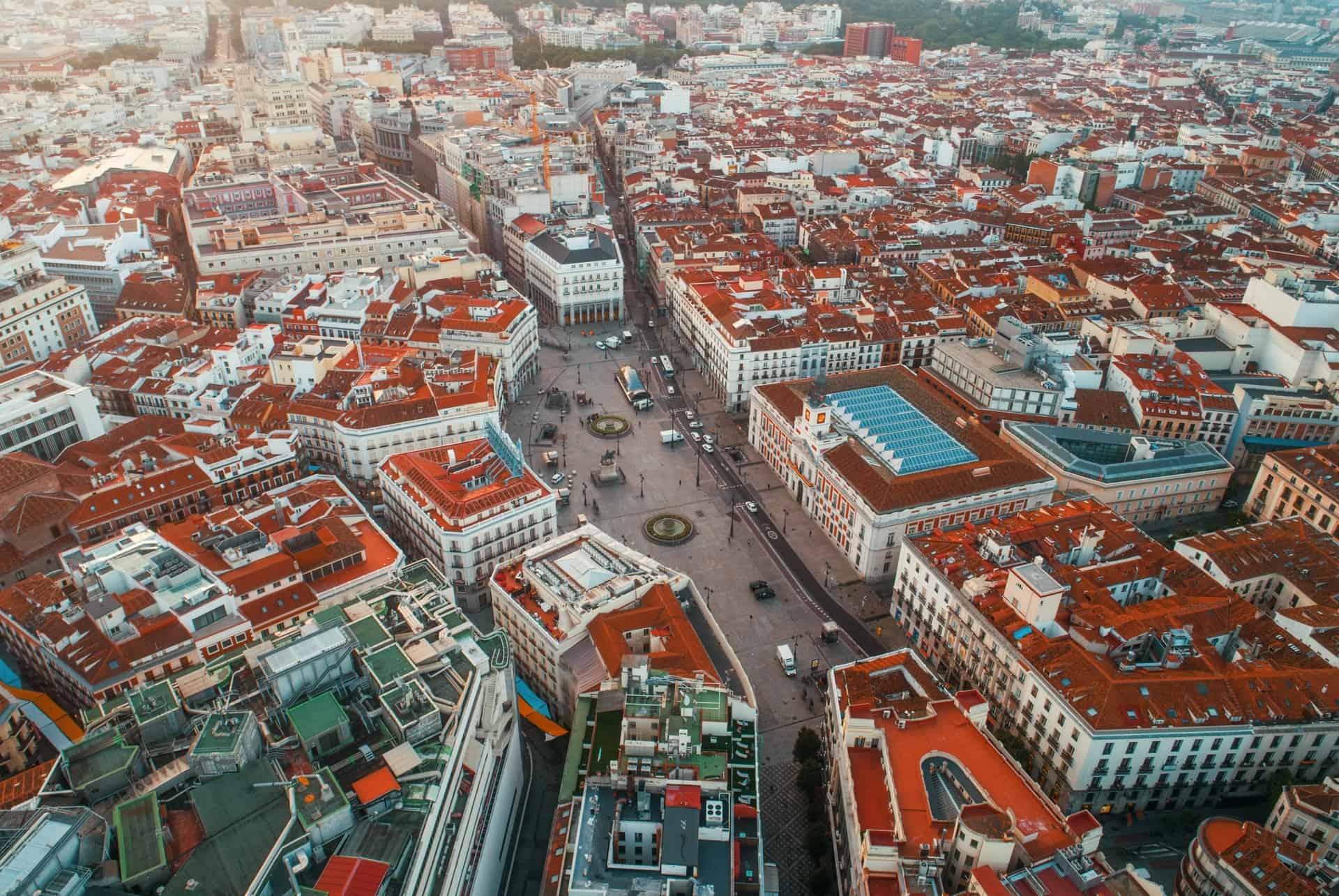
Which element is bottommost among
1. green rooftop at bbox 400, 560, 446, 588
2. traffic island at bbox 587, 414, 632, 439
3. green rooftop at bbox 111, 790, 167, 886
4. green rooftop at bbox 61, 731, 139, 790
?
traffic island at bbox 587, 414, 632, 439

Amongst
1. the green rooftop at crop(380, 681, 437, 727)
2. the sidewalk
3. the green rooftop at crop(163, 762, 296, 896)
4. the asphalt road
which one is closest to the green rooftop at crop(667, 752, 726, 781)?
the green rooftop at crop(380, 681, 437, 727)

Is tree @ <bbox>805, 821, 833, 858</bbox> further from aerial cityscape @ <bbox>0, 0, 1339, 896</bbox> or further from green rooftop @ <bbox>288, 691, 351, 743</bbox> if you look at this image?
green rooftop @ <bbox>288, 691, 351, 743</bbox>

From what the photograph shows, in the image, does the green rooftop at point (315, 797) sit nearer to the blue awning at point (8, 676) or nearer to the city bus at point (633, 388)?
the blue awning at point (8, 676)

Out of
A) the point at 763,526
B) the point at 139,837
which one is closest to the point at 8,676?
the point at 139,837

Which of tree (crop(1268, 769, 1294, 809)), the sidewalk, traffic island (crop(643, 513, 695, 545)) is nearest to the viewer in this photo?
tree (crop(1268, 769, 1294, 809))

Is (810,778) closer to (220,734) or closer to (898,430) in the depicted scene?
(220,734)

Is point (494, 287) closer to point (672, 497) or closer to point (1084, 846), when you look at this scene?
point (672, 497)

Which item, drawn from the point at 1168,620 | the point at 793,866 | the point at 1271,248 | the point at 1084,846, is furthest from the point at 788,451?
the point at 1271,248
